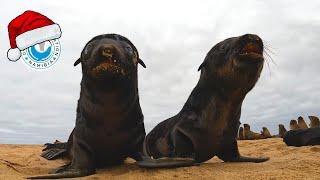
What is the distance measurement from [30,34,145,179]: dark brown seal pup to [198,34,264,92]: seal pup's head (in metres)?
0.86

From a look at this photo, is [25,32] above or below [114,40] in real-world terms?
above

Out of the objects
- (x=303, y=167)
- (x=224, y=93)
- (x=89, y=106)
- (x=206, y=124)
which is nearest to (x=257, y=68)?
(x=224, y=93)

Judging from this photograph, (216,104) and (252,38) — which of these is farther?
(216,104)

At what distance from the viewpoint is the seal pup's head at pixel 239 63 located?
421 centimetres

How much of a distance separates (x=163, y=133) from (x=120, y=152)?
0.85 meters

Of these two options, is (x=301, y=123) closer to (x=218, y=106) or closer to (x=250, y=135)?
(x=250, y=135)

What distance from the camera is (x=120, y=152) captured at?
166 inches

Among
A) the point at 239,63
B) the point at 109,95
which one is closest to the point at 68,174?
the point at 109,95

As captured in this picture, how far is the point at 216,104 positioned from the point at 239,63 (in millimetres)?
545

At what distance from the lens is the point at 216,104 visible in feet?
14.8

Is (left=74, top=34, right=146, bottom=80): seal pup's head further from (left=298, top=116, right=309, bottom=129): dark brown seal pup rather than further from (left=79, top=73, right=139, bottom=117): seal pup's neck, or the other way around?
(left=298, top=116, right=309, bottom=129): dark brown seal pup

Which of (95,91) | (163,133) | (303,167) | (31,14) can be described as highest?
(31,14)

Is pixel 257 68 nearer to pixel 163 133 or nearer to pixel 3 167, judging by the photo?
pixel 163 133

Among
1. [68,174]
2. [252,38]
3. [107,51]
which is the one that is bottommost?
[68,174]
